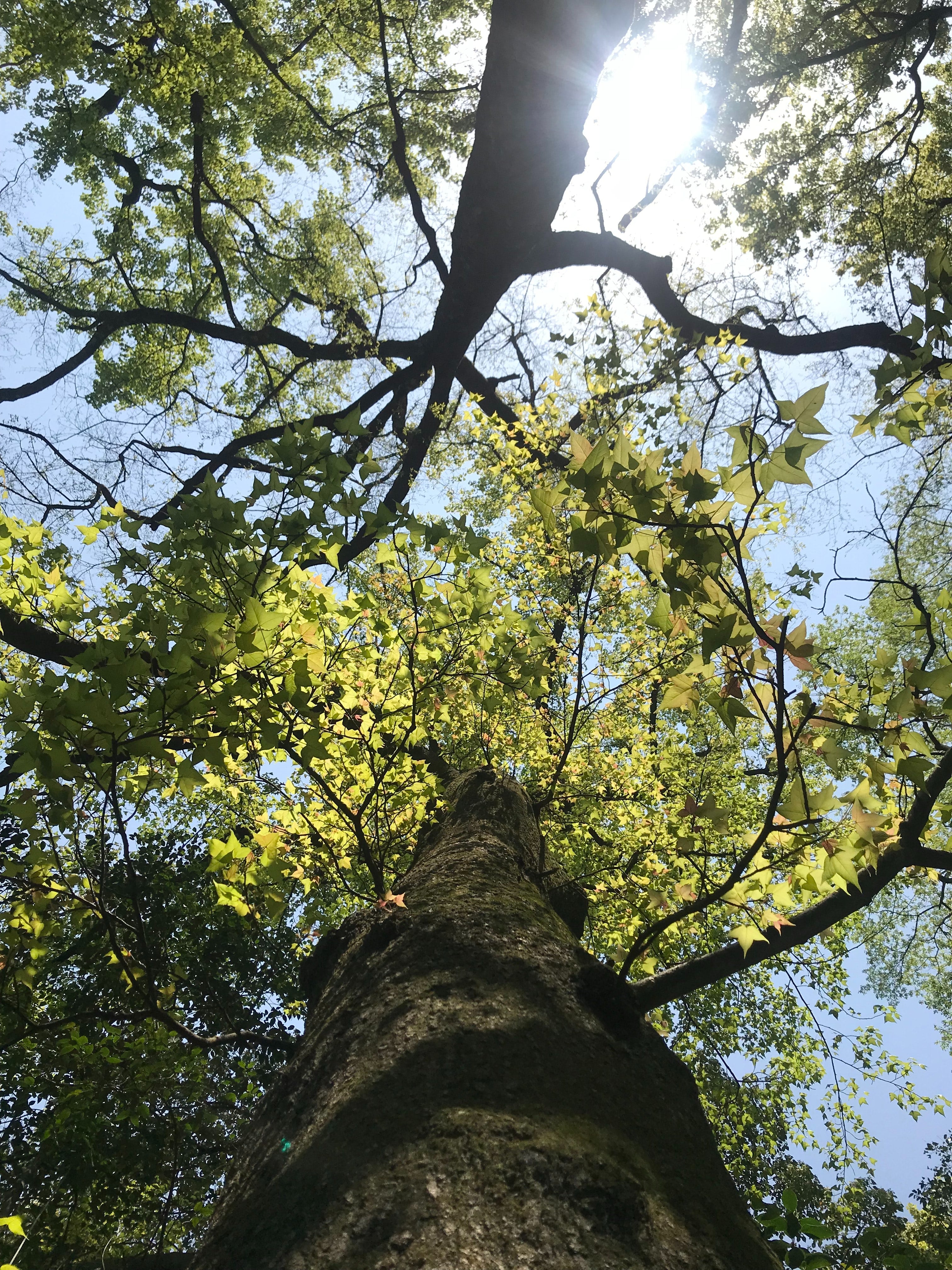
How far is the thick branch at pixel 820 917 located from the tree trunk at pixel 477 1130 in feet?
0.81

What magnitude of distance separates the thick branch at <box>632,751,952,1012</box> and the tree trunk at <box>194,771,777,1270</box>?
25 cm

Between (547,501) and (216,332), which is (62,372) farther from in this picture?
(547,501)

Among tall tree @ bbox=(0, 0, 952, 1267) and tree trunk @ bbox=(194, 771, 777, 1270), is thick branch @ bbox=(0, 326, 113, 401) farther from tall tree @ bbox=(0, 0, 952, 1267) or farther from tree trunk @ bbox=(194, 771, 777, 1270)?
tree trunk @ bbox=(194, 771, 777, 1270)

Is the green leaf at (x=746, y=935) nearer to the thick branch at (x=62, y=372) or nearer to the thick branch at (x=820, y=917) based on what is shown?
the thick branch at (x=820, y=917)

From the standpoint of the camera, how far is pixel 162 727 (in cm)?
158

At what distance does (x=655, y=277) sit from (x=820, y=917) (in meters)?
7.27

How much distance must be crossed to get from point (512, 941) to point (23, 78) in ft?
31.9

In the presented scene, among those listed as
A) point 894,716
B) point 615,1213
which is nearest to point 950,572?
point 894,716

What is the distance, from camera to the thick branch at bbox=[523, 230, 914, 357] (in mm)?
7383

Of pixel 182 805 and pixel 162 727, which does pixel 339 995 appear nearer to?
pixel 162 727

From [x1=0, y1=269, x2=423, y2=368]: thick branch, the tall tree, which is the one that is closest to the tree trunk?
the tall tree

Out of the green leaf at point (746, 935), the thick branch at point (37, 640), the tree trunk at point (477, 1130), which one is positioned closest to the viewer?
the tree trunk at point (477, 1130)

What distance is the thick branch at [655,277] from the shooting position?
24.2 ft

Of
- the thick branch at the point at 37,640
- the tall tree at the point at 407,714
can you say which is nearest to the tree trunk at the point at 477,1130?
the tall tree at the point at 407,714
